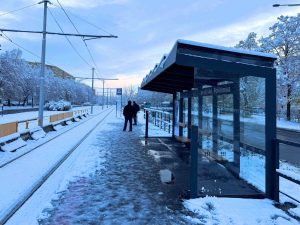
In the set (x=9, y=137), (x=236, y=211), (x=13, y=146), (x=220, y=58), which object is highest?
(x=220, y=58)

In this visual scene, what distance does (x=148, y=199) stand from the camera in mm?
6277

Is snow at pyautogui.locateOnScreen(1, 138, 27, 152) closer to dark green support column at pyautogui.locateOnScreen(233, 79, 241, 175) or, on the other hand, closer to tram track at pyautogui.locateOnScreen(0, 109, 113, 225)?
tram track at pyautogui.locateOnScreen(0, 109, 113, 225)

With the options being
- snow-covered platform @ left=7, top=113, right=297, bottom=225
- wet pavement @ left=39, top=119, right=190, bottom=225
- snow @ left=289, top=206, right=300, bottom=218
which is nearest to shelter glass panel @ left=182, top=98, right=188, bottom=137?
snow-covered platform @ left=7, top=113, right=297, bottom=225

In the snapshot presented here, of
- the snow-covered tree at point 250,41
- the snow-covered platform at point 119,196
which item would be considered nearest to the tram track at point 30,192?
the snow-covered platform at point 119,196

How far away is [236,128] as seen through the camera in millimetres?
7250

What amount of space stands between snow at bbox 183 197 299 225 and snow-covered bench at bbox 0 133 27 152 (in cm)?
712

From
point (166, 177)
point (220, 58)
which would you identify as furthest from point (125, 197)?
point (220, 58)

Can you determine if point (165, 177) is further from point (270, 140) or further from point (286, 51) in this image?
point (286, 51)

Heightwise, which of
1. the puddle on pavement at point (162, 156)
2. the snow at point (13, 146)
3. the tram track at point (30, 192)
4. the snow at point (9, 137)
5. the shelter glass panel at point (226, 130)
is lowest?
the tram track at point (30, 192)

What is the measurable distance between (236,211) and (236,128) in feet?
6.73

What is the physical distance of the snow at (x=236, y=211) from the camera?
517 cm

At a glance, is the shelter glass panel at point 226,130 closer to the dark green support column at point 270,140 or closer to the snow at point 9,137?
the dark green support column at point 270,140

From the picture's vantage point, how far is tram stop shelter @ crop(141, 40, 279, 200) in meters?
6.36

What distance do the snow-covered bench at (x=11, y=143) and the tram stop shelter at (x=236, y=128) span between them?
646 cm
